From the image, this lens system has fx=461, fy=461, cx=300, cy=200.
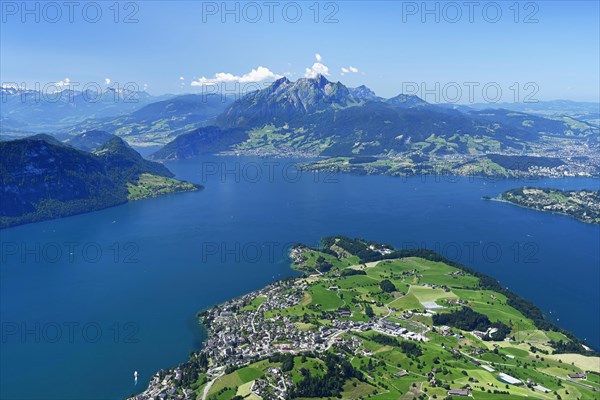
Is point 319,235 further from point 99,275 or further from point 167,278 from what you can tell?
point 99,275

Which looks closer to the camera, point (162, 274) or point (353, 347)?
point (353, 347)

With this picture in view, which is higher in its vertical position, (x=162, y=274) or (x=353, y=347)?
(x=162, y=274)

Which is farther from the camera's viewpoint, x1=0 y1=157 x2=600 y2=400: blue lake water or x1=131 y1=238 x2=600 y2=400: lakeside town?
x1=0 y1=157 x2=600 y2=400: blue lake water

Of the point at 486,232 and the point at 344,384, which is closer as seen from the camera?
the point at 344,384

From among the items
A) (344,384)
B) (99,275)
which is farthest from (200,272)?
(344,384)

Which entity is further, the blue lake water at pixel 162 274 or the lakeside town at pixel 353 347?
the blue lake water at pixel 162 274

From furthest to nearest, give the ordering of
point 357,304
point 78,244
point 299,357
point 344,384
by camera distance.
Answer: point 78,244 → point 357,304 → point 299,357 → point 344,384

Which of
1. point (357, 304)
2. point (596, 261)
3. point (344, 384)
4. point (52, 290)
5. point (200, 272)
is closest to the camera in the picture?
point (344, 384)

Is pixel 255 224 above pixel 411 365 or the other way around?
above
